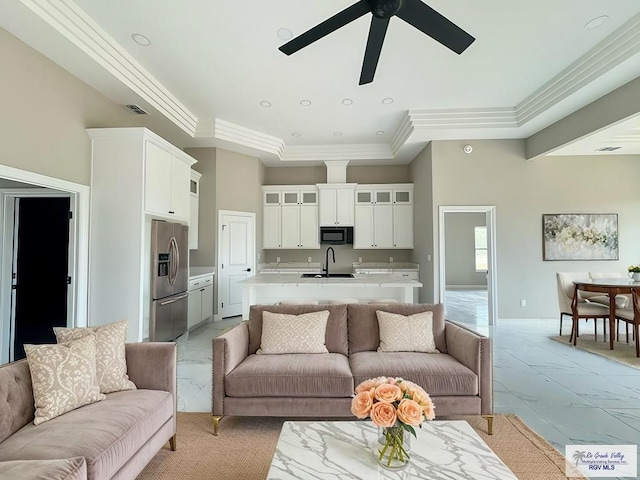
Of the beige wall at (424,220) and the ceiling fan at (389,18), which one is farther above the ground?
the ceiling fan at (389,18)

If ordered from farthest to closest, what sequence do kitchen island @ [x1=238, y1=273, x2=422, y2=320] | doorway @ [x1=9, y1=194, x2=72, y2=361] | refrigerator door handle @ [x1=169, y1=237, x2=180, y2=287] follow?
refrigerator door handle @ [x1=169, y1=237, x2=180, y2=287] → kitchen island @ [x1=238, y1=273, x2=422, y2=320] → doorway @ [x1=9, y1=194, x2=72, y2=361]

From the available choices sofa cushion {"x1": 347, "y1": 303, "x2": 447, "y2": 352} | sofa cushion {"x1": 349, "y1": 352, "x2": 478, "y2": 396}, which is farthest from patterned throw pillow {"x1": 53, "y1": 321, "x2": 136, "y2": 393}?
sofa cushion {"x1": 347, "y1": 303, "x2": 447, "y2": 352}

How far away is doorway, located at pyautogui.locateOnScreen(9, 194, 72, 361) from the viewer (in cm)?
364

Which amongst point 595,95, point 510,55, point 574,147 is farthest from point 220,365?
point 574,147

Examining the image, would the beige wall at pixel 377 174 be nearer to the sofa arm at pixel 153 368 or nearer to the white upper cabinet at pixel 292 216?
the white upper cabinet at pixel 292 216

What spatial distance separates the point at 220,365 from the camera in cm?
227

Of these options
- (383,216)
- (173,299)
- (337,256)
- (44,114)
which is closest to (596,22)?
(383,216)

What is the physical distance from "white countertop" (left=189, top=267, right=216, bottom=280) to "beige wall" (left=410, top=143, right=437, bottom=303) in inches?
149

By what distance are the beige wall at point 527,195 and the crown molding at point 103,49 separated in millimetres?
4313

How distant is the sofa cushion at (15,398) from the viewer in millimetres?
1533

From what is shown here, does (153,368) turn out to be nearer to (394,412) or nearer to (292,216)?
(394,412)

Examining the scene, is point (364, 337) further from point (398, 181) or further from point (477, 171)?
point (398, 181)

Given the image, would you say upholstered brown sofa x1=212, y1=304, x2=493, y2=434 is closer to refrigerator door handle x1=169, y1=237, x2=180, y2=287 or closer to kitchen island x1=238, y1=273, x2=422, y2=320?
kitchen island x1=238, y1=273, x2=422, y2=320

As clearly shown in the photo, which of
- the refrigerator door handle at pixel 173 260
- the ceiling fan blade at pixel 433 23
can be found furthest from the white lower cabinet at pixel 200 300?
the ceiling fan blade at pixel 433 23
